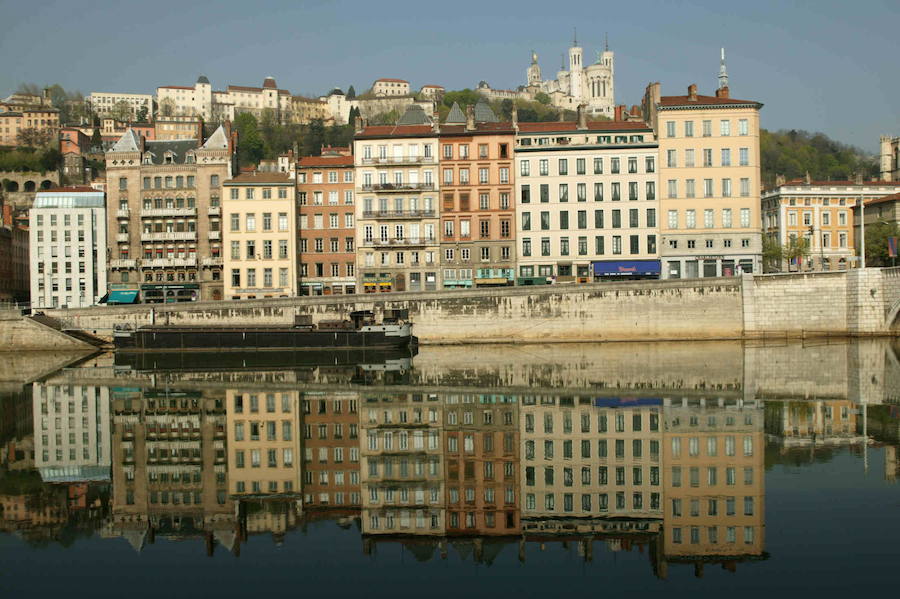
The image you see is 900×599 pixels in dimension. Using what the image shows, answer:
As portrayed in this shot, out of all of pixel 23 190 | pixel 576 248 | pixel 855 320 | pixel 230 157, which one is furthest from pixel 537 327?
pixel 23 190

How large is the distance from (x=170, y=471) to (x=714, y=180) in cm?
4974

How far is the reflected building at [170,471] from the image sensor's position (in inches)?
630

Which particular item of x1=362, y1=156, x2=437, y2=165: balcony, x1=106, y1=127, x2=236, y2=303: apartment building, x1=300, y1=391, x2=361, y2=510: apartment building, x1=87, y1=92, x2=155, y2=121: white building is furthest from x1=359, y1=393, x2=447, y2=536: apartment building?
x1=87, y1=92, x2=155, y2=121: white building

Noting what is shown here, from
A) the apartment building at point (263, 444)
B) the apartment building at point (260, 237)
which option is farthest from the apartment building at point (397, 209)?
the apartment building at point (263, 444)

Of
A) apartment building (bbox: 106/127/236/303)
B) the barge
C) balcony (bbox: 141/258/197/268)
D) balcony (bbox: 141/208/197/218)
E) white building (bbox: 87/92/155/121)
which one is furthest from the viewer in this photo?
white building (bbox: 87/92/155/121)

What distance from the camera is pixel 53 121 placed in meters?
150

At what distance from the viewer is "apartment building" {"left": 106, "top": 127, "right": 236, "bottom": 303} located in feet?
225

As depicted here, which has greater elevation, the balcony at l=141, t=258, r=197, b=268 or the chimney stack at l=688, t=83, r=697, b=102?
the chimney stack at l=688, t=83, r=697, b=102

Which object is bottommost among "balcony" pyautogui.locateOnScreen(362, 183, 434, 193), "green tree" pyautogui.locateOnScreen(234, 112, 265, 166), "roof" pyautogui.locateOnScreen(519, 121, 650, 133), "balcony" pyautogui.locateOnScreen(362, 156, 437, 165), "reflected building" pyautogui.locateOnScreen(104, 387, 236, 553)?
"reflected building" pyautogui.locateOnScreen(104, 387, 236, 553)

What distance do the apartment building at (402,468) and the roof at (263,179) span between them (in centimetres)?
3914

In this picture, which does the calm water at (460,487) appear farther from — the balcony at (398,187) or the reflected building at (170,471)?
the balcony at (398,187)

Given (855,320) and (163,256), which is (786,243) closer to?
(855,320)

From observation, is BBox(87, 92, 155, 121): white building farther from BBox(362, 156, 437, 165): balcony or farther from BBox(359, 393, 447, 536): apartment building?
BBox(359, 393, 447, 536): apartment building

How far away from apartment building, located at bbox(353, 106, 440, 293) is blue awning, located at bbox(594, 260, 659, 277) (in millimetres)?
11882
